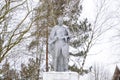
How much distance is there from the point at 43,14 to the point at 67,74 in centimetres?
1119

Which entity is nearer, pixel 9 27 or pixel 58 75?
pixel 58 75

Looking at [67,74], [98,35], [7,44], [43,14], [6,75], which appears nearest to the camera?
[67,74]

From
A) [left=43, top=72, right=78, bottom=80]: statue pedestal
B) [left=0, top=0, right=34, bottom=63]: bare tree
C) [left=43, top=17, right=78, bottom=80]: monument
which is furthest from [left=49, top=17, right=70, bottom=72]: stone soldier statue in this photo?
[left=0, top=0, right=34, bottom=63]: bare tree

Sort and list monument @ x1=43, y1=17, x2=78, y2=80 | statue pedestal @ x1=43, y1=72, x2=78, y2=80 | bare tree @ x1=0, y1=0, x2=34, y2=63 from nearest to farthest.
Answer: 1. statue pedestal @ x1=43, y1=72, x2=78, y2=80
2. monument @ x1=43, y1=17, x2=78, y2=80
3. bare tree @ x1=0, y1=0, x2=34, y2=63

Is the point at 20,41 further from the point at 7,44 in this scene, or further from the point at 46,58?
the point at 46,58

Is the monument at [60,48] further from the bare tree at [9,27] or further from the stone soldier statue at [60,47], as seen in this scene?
the bare tree at [9,27]

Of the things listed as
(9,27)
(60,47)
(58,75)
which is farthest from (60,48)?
(9,27)

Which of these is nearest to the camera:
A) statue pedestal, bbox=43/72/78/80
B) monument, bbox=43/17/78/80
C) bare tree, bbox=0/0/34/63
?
statue pedestal, bbox=43/72/78/80

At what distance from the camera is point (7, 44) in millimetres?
21344

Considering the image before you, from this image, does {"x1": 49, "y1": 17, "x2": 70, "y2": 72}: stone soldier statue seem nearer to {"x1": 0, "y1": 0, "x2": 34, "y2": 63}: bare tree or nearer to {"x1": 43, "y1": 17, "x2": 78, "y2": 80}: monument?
{"x1": 43, "y1": 17, "x2": 78, "y2": 80}: monument

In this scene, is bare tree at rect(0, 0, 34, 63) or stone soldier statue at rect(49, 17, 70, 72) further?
bare tree at rect(0, 0, 34, 63)

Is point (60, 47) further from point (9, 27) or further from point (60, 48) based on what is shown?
point (9, 27)

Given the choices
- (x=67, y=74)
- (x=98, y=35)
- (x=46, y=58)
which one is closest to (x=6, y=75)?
(x=46, y=58)

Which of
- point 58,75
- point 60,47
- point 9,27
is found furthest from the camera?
point 9,27
